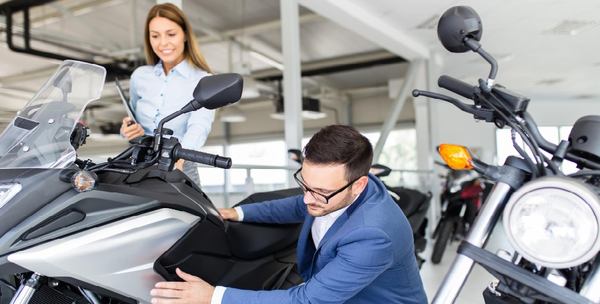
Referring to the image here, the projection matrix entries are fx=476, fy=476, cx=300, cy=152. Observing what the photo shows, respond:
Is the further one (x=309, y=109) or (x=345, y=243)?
(x=309, y=109)

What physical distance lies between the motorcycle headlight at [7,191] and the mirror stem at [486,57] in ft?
2.70

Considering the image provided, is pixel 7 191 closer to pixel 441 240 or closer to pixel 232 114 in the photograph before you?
pixel 441 240

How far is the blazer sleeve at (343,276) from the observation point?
3.29 ft

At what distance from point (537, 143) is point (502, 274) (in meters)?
0.23

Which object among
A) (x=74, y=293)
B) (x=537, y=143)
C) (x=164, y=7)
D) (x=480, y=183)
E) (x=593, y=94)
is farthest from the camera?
(x=593, y=94)

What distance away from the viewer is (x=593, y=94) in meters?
9.65

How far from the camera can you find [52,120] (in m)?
0.95

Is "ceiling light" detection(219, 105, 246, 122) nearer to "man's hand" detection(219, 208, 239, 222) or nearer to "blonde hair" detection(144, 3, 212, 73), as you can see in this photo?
"blonde hair" detection(144, 3, 212, 73)

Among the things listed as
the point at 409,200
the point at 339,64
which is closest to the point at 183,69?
the point at 409,200

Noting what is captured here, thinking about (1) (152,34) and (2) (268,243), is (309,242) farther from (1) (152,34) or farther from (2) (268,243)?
(1) (152,34)

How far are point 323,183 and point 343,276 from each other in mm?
200

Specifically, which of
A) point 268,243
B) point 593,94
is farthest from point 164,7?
point 593,94

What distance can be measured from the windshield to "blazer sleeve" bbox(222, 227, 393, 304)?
1.48 ft

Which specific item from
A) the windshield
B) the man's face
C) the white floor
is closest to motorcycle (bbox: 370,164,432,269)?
the white floor
